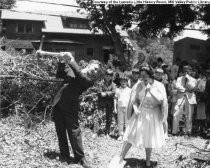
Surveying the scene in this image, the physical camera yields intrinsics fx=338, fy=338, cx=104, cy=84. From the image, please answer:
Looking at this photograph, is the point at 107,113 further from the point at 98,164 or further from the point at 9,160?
the point at 9,160

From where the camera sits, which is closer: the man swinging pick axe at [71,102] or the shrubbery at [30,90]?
the man swinging pick axe at [71,102]

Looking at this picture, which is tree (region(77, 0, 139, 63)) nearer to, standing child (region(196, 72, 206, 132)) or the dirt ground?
standing child (region(196, 72, 206, 132))

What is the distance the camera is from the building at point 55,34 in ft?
113

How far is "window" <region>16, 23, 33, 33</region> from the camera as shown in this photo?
3468cm

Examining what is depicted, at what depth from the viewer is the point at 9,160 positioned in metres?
6.11

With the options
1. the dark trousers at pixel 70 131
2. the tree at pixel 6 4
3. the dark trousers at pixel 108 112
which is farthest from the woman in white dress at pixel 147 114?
the tree at pixel 6 4

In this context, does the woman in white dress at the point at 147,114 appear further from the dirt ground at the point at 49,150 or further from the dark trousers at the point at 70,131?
the dark trousers at the point at 70,131

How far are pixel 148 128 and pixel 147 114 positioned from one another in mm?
263

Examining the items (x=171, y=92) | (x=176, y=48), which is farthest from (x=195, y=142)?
(x=176, y=48)

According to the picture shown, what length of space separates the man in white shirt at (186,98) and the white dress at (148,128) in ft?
10.2

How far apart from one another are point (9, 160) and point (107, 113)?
343cm

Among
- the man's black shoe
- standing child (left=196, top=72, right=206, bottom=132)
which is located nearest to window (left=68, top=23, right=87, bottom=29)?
standing child (left=196, top=72, right=206, bottom=132)

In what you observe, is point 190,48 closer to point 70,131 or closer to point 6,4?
point 70,131

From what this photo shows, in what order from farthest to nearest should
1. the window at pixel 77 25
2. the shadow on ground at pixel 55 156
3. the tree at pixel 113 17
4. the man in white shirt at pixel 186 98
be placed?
the window at pixel 77 25
the tree at pixel 113 17
the man in white shirt at pixel 186 98
the shadow on ground at pixel 55 156
